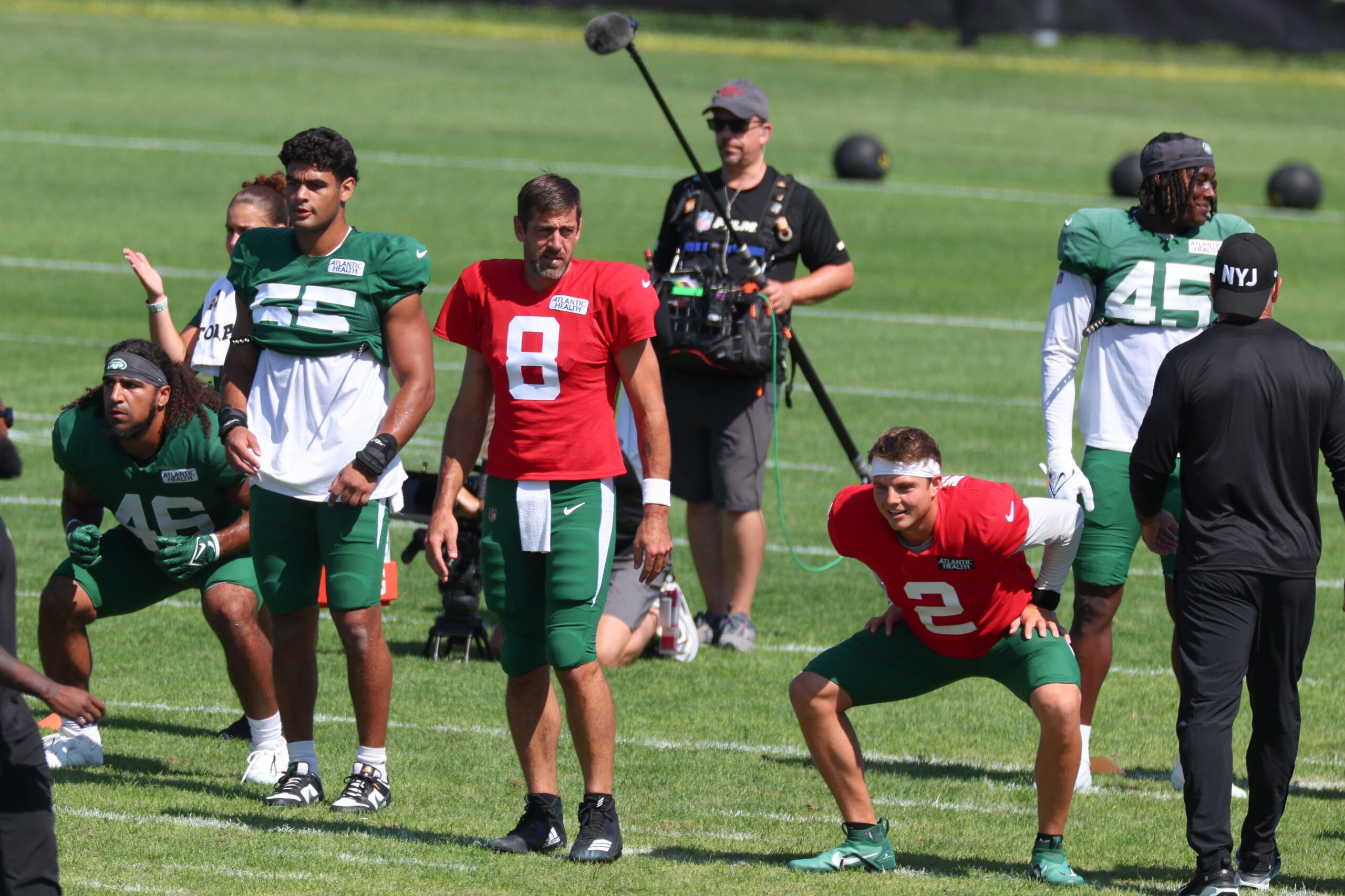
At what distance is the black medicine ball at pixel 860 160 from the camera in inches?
1083

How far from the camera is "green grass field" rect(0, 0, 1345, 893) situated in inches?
258

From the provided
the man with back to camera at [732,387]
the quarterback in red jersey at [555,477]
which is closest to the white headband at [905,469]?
the quarterback in red jersey at [555,477]

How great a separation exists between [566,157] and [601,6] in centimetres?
1298

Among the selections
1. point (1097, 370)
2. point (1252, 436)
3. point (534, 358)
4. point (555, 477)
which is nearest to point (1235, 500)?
point (1252, 436)

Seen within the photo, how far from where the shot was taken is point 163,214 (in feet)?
77.6

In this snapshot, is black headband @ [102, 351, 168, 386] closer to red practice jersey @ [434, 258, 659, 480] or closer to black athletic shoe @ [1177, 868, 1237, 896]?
red practice jersey @ [434, 258, 659, 480]

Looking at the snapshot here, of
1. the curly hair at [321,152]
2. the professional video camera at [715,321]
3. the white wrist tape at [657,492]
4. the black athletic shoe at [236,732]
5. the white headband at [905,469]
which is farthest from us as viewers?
the professional video camera at [715,321]

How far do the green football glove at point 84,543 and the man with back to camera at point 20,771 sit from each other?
2.47m

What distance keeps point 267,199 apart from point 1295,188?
812 inches

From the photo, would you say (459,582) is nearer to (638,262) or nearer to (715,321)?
(715,321)

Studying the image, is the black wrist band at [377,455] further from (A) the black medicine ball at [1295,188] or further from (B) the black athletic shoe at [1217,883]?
(A) the black medicine ball at [1295,188]

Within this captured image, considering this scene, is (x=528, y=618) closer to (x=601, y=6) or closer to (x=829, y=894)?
(x=829, y=894)

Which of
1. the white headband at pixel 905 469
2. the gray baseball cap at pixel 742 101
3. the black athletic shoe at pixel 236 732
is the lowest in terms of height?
the black athletic shoe at pixel 236 732

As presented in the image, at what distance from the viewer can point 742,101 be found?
31.1ft
